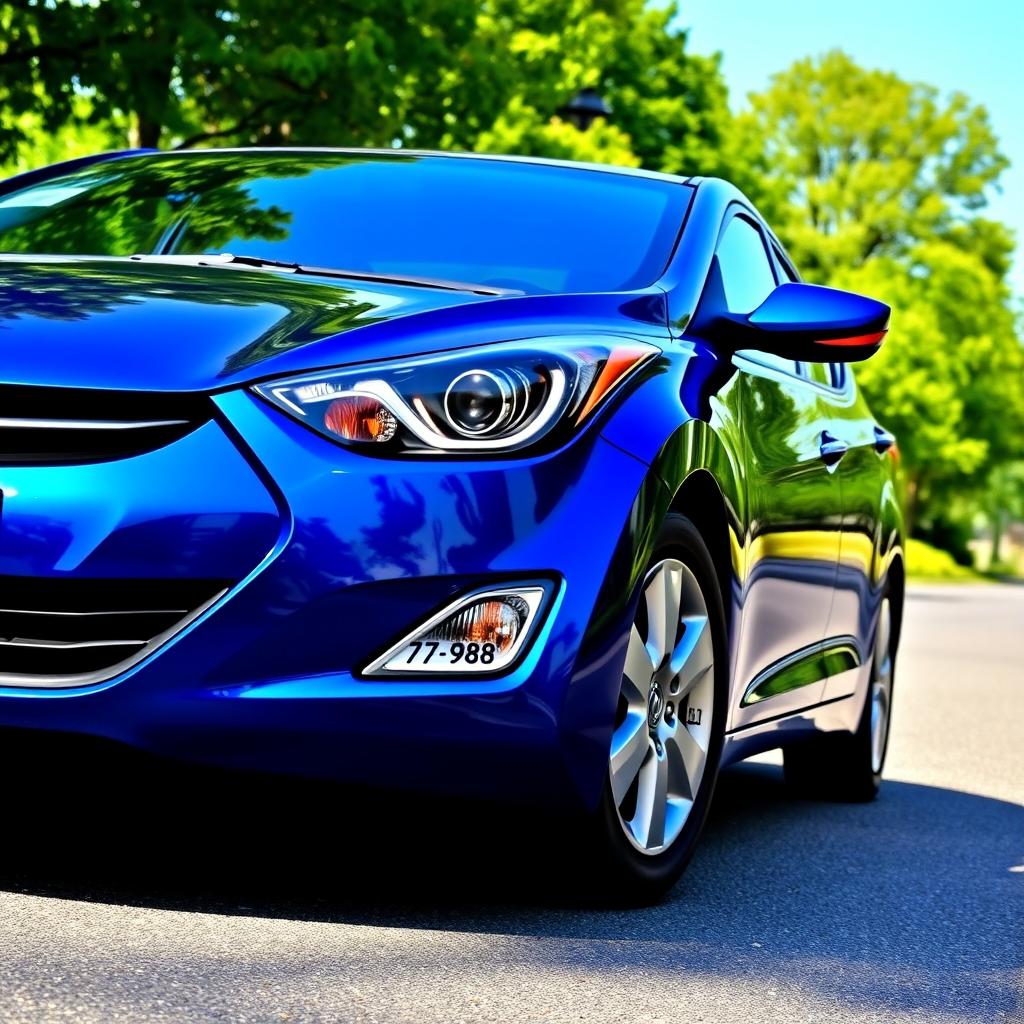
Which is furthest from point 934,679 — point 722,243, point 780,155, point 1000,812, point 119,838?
point 780,155

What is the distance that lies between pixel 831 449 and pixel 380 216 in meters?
1.50

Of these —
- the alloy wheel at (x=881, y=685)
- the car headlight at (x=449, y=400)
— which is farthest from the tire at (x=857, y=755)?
the car headlight at (x=449, y=400)

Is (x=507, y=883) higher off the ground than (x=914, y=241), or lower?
higher

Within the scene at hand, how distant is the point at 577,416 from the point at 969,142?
59256 millimetres

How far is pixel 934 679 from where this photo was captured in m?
13.6

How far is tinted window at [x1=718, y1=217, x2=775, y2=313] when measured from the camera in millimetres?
5121

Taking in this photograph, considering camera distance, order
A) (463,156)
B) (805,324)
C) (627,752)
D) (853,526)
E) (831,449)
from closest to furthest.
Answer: (627,752), (805,324), (463,156), (831,449), (853,526)

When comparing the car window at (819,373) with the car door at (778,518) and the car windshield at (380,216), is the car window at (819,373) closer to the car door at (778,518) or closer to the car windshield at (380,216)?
the car door at (778,518)

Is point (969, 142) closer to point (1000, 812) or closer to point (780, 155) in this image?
point (780, 155)

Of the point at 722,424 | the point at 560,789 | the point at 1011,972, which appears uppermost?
the point at 722,424

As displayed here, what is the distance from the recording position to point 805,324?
15.3 ft

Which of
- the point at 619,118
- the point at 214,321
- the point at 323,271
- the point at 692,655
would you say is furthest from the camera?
the point at 619,118

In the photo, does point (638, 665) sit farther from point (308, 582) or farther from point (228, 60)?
point (228, 60)

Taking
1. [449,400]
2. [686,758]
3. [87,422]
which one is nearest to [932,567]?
[686,758]
